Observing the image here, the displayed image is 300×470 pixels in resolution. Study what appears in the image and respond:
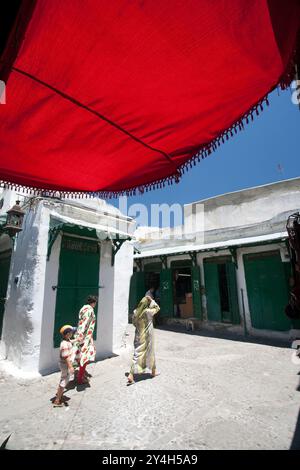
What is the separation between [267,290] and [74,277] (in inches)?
270

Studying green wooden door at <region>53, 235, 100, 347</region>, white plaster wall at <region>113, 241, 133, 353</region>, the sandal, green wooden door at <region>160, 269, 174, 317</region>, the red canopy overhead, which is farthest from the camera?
green wooden door at <region>160, 269, 174, 317</region>

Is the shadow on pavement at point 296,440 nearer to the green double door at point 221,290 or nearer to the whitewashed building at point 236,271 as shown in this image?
the whitewashed building at point 236,271

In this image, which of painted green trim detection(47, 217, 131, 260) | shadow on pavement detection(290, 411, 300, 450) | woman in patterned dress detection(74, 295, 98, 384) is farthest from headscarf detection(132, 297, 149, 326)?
shadow on pavement detection(290, 411, 300, 450)

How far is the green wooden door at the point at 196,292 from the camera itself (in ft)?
35.9

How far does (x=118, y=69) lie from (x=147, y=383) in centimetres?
535

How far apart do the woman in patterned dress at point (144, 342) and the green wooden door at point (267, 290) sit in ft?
17.6

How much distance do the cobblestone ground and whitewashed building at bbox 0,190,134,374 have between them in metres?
0.80

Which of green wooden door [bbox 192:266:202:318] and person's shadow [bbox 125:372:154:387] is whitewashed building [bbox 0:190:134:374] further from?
green wooden door [bbox 192:266:202:318]

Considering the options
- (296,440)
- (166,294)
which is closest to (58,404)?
(296,440)

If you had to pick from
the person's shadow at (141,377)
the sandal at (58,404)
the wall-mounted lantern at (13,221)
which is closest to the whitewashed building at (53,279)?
the wall-mounted lantern at (13,221)

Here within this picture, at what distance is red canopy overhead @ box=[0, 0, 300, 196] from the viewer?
112 cm

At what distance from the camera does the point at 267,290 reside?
901 cm

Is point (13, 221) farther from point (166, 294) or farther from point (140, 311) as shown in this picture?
point (166, 294)
